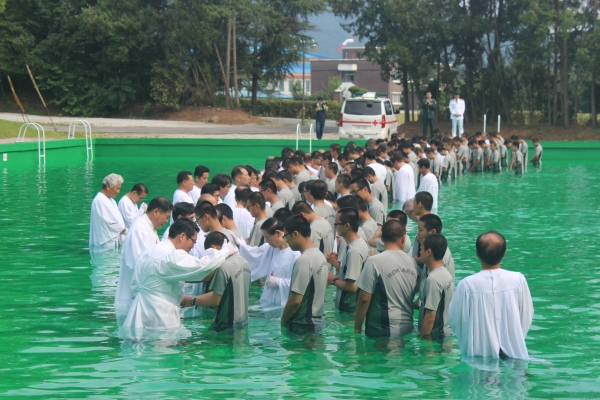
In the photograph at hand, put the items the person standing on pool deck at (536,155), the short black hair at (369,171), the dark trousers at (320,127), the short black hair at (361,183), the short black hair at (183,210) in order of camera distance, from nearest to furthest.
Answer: the short black hair at (183,210), the short black hair at (361,183), the short black hair at (369,171), the person standing on pool deck at (536,155), the dark trousers at (320,127)

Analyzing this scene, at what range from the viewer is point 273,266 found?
8906mm

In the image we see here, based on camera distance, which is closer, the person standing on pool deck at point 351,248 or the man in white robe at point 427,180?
the person standing on pool deck at point 351,248

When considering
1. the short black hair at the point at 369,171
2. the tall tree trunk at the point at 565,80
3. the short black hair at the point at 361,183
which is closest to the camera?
the short black hair at the point at 361,183

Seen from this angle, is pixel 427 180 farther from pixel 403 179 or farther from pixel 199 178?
pixel 199 178

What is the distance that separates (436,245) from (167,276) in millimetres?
2350

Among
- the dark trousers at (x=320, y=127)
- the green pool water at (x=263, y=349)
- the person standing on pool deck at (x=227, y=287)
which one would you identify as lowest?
the green pool water at (x=263, y=349)

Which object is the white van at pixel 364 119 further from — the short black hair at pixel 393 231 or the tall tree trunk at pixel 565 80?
the short black hair at pixel 393 231

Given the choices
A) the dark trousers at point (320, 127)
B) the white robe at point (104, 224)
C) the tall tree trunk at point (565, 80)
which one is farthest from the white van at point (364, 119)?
the white robe at point (104, 224)

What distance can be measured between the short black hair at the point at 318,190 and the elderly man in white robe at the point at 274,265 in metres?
1.45

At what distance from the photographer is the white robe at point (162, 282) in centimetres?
721

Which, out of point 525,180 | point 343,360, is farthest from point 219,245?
point 525,180

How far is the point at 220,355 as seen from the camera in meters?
7.88

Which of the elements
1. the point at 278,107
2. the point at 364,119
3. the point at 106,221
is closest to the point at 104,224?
the point at 106,221

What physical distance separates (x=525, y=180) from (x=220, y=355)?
18.7 meters
